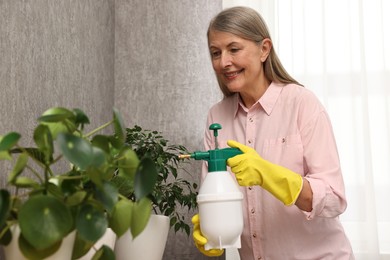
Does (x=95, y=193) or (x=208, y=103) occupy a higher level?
(x=208, y=103)

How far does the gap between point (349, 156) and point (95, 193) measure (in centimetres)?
151

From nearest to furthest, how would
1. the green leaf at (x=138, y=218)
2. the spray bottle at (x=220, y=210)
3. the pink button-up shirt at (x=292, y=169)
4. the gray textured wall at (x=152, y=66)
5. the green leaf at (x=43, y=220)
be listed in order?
the green leaf at (x=43, y=220) → the green leaf at (x=138, y=218) → the spray bottle at (x=220, y=210) → the pink button-up shirt at (x=292, y=169) → the gray textured wall at (x=152, y=66)

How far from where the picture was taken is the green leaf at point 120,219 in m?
0.74

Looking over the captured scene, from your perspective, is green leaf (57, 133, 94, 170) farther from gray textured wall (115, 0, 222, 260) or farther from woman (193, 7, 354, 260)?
gray textured wall (115, 0, 222, 260)

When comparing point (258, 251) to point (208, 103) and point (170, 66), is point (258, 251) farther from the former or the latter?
point (170, 66)

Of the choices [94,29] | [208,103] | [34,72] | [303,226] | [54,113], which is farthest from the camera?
[208,103]

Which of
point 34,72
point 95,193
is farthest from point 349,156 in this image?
point 95,193

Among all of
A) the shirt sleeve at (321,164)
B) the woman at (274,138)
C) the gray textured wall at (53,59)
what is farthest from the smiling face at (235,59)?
the gray textured wall at (53,59)

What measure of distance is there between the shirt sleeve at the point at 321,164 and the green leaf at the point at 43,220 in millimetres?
807

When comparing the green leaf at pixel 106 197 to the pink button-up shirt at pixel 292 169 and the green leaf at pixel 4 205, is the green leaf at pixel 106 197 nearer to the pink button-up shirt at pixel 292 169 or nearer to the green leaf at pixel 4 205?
the green leaf at pixel 4 205

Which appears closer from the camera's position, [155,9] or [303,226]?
[303,226]

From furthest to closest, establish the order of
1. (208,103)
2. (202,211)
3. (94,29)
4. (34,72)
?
(208,103) → (94,29) → (34,72) → (202,211)

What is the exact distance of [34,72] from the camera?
1.36 m

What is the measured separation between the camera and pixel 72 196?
2.30ft
